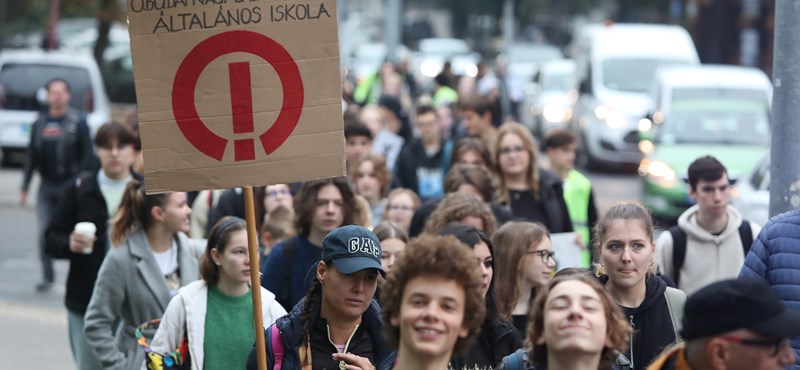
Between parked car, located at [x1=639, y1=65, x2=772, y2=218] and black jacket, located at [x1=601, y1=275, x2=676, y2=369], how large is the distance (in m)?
11.8

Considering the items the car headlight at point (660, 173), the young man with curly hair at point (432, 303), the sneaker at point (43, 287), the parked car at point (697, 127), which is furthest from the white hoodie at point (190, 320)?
the car headlight at point (660, 173)

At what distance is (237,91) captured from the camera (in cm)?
539

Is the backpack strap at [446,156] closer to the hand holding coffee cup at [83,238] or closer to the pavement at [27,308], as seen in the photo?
the pavement at [27,308]

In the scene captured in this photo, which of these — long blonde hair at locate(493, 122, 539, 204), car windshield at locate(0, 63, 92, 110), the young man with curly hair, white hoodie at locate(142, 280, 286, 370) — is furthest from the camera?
car windshield at locate(0, 63, 92, 110)

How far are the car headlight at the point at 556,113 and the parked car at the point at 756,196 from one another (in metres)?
17.0

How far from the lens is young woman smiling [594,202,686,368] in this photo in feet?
18.7

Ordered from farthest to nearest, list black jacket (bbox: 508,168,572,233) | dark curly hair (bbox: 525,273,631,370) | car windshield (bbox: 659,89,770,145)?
car windshield (bbox: 659,89,770,145) < black jacket (bbox: 508,168,572,233) < dark curly hair (bbox: 525,273,631,370)

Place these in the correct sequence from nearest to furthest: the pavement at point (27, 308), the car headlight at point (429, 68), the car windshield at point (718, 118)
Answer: the pavement at point (27, 308) → the car windshield at point (718, 118) → the car headlight at point (429, 68)

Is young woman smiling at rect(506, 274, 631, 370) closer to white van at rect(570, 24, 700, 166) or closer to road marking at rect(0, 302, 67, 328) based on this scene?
road marking at rect(0, 302, 67, 328)

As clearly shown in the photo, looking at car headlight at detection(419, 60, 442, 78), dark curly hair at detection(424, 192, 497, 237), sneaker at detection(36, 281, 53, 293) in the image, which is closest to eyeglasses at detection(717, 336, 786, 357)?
dark curly hair at detection(424, 192, 497, 237)

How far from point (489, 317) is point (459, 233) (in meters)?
0.45

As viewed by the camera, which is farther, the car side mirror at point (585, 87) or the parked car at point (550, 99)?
the parked car at point (550, 99)

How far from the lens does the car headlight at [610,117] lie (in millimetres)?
25047

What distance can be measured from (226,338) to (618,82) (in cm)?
2078
